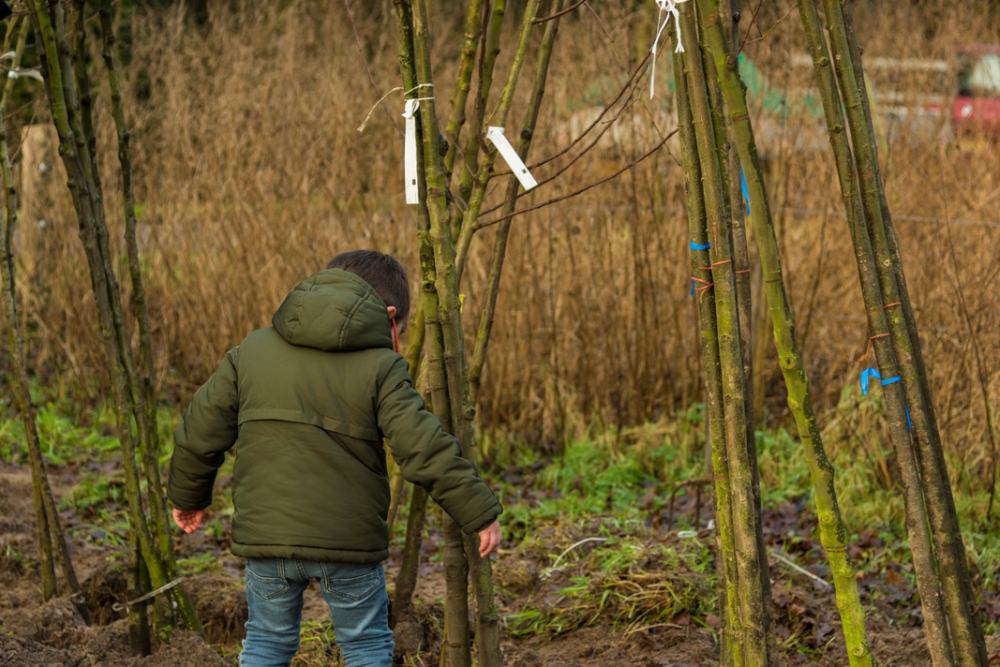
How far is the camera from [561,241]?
16.2 ft

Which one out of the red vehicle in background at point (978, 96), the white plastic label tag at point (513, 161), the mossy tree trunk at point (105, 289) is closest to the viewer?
the white plastic label tag at point (513, 161)

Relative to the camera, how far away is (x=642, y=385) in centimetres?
486

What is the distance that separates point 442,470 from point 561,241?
3.22m

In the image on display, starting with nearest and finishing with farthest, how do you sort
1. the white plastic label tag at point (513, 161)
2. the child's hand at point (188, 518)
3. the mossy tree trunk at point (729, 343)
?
the mossy tree trunk at point (729, 343) → the white plastic label tag at point (513, 161) → the child's hand at point (188, 518)

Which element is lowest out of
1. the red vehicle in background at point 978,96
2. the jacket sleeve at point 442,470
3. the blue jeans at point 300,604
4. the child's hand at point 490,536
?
the blue jeans at point 300,604

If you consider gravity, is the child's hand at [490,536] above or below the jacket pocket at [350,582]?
above

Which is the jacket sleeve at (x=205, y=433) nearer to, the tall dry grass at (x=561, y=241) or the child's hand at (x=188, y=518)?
the child's hand at (x=188, y=518)

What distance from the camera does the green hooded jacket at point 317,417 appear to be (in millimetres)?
1963

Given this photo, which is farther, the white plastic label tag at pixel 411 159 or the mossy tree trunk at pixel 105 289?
the mossy tree trunk at pixel 105 289

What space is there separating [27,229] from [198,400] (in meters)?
4.51

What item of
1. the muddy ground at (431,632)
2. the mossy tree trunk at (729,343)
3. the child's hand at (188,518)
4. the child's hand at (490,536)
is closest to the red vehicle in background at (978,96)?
the muddy ground at (431,632)

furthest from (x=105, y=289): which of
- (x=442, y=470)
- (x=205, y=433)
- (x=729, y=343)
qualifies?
(x=729, y=343)

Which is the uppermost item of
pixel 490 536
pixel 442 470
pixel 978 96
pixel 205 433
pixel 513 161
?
pixel 978 96

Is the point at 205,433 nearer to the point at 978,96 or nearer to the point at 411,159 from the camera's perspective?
the point at 411,159
